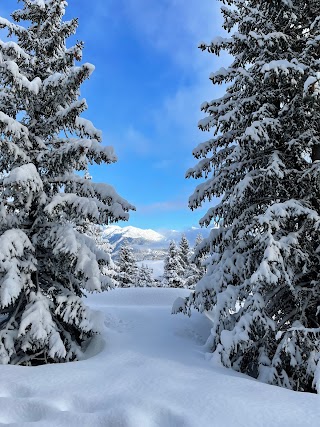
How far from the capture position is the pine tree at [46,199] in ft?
22.7

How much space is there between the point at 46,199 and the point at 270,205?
520 cm

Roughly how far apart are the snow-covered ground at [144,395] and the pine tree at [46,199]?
102 centimetres

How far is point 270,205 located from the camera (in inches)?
305

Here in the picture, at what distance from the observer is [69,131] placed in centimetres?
895

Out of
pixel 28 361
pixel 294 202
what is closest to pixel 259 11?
pixel 294 202

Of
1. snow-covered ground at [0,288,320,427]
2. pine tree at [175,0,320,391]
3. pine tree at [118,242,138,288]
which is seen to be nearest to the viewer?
snow-covered ground at [0,288,320,427]

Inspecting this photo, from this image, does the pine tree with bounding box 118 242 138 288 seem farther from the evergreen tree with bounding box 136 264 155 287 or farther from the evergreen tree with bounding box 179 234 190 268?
the evergreen tree with bounding box 179 234 190 268

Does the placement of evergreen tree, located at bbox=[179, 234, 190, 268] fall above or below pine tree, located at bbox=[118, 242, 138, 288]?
above

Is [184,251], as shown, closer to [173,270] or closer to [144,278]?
[144,278]

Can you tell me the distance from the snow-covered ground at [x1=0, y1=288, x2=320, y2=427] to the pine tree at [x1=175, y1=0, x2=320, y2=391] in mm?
1046

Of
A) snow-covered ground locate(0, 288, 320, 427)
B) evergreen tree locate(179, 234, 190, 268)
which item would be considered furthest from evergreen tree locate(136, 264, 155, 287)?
snow-covered ground locate(0, 288, 320, 427)

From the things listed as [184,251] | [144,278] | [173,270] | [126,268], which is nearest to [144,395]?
[173,270]

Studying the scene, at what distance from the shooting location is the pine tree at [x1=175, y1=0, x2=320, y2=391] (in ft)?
21.2

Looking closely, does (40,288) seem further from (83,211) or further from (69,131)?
(69,131)
